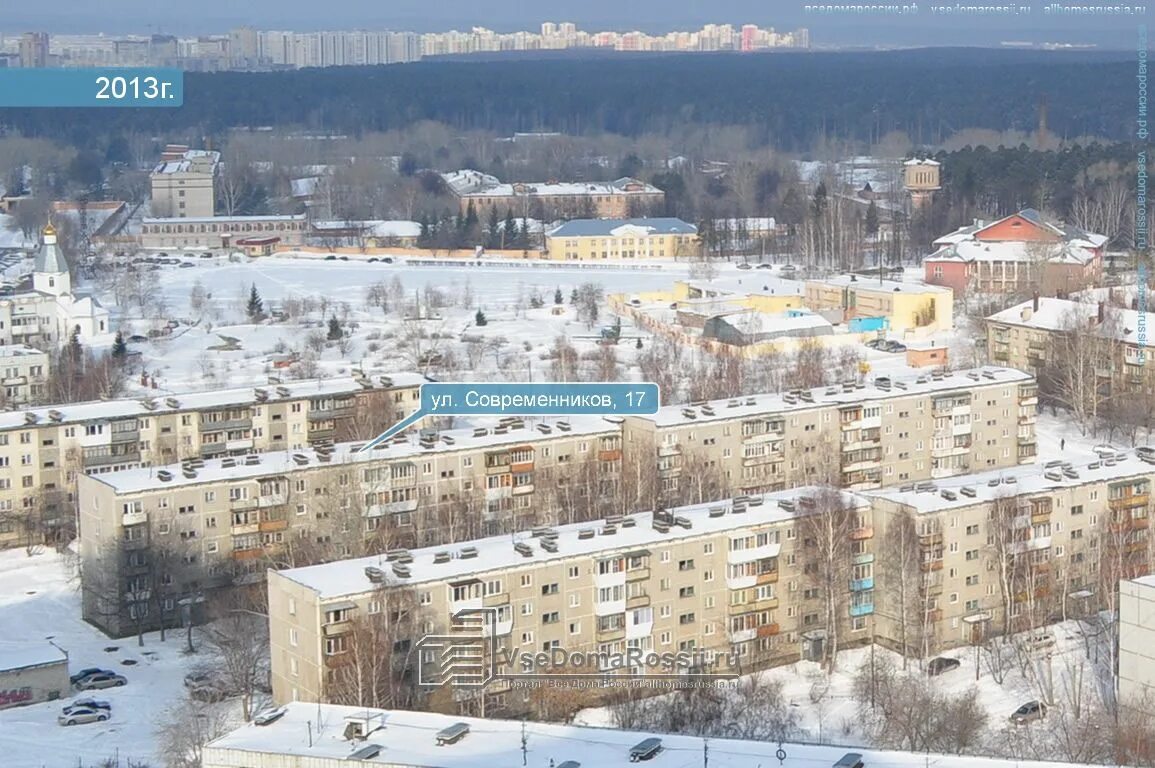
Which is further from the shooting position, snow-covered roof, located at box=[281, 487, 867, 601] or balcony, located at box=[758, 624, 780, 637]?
balcony, located at box=[758, 624, 780, 637]

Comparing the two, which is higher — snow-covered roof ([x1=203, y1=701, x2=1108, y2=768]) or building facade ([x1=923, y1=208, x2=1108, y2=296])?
building facade ([x1=923, y1=208, x2=1108, y2=296])

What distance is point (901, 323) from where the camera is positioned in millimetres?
14203

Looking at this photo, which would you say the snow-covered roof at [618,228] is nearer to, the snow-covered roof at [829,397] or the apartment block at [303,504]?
the snow-covered roof at [829,397]

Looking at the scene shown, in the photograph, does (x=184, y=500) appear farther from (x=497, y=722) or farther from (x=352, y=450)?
(x=497, y=722)

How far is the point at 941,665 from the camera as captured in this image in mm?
7398

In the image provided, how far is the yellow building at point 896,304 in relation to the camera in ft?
46.5

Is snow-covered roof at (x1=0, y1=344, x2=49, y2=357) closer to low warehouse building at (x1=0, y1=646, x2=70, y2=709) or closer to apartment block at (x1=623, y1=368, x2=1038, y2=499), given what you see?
apartment block at (x1=623, y1=368, x2=1038, y2=499)

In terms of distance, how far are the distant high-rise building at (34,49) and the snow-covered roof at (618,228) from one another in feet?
65.6

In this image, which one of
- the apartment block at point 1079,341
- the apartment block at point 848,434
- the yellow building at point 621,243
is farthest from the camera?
the yellow building at point 621,243

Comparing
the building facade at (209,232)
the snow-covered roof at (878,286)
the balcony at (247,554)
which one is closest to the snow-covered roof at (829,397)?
the balcony at (247,554)

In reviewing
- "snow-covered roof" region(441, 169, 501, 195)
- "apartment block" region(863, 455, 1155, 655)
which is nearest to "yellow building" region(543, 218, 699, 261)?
"snow-covered roof" region(441, 169, 501, 195)

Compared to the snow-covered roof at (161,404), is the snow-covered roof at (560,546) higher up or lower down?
lower down

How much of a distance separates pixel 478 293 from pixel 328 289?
1331 millimetres

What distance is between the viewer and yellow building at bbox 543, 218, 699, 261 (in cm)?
1983
